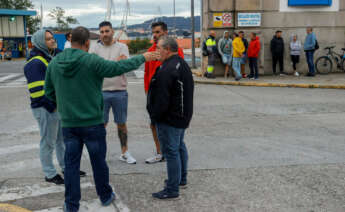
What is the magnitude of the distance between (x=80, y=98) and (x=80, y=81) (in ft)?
0.56

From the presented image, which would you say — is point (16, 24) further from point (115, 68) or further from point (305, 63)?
point (115, 68)

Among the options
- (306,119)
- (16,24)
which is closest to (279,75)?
(306,119)

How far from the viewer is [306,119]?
27.8 feet

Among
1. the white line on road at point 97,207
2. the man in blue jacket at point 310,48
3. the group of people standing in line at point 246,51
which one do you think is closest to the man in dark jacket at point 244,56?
the group of people standing in line at point 246,51

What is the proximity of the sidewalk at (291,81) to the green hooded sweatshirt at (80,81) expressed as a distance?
434 inches

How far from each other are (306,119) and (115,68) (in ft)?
19.3

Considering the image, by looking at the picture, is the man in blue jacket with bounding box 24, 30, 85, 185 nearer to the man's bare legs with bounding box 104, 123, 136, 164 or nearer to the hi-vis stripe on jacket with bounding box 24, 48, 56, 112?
the hi-vis stripe on jacket with bounding box 24, 48, 56, 112

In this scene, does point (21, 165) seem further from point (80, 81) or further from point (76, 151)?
point (80, 81)

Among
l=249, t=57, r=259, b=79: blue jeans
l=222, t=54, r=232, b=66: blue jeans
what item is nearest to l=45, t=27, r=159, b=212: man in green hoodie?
l=222, t=54, r=232, b=66: blue jeans

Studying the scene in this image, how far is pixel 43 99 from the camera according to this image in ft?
15.1

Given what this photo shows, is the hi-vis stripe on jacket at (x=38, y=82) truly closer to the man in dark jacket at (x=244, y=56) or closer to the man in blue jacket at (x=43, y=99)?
the man in blue jacket at (x=43, y=99)

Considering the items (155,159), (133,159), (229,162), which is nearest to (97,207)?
(133,159)

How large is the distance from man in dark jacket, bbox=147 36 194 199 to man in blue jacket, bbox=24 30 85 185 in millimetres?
1315

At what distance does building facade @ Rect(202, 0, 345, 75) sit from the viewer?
52.2 ft
